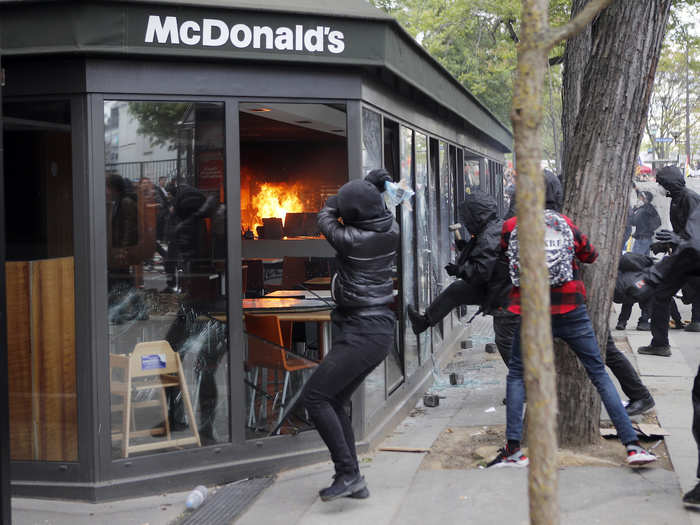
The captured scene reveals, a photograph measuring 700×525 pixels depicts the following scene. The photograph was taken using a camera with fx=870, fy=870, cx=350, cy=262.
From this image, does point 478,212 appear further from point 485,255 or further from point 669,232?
point 669,232

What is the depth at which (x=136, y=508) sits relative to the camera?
18.1 ft

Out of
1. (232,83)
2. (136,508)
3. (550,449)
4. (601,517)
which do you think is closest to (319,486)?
(136,508)

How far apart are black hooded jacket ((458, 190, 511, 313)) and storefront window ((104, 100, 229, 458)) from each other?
236cm

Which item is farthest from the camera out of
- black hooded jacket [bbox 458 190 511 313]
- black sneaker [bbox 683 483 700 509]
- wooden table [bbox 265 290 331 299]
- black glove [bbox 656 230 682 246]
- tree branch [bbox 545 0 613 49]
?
wooden table [bbox 265 290 331 299]

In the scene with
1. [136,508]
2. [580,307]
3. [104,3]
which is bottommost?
[136,508]

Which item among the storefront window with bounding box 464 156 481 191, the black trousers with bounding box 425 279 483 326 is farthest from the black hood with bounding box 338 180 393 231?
the storefront window with bounding box 464 156 481 191

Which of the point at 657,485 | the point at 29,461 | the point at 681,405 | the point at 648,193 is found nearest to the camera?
the point at 657,485

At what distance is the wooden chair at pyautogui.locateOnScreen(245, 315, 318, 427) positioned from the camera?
21.0ft

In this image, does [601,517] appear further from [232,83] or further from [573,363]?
[232,83]

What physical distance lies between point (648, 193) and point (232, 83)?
40.6 ft

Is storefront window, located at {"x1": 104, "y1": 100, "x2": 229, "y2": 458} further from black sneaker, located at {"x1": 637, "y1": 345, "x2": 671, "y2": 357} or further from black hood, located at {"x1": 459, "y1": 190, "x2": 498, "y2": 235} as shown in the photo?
black sneaker, located at {"x1": 637, "y1": 345, "x2": 671, "y2": 357}

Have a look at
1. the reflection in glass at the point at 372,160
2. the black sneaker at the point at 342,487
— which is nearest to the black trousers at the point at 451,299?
the reflection in glass at the point at 372,160

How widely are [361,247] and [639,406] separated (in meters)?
3.12

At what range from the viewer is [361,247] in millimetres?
5262
